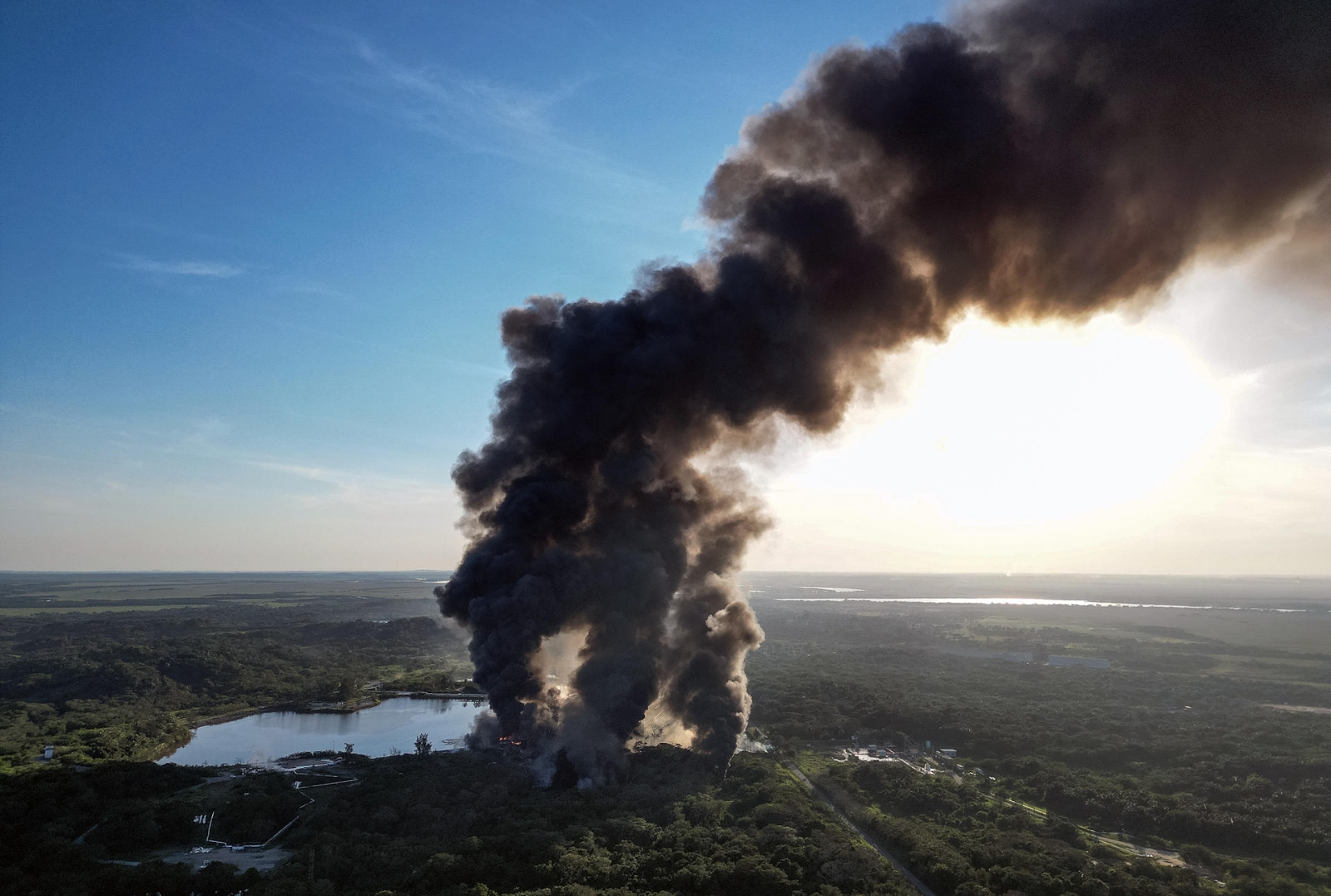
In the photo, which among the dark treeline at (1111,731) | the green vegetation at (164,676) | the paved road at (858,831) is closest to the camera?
the paved road at (858,831)

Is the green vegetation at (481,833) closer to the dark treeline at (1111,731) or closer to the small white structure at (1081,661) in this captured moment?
the dark treeline at (1111,731)

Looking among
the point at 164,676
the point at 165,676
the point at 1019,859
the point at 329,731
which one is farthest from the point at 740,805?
the point at 165,676

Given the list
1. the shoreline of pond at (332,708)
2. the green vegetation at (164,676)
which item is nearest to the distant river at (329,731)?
the shoreline of pond at (332,708)

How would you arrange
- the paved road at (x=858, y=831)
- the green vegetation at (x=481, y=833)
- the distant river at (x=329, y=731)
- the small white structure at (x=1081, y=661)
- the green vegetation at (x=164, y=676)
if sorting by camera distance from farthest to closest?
the small white structure at (x=1081, y=661), the green vegetation at (x=164, y=676), the distant river at (x=329, y=731), the paved road at (x=858, y=831), the green vegetation at (x=481, y=833)

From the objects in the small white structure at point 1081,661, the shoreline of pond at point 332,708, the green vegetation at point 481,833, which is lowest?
the small white structure at point 1081,661

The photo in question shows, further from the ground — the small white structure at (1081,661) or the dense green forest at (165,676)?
the dense green forest at (165,676)

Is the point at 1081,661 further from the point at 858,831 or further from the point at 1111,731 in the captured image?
the point at 858,831

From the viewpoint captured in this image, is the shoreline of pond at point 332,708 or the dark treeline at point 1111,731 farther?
the shoreline of pond at point 332,708
